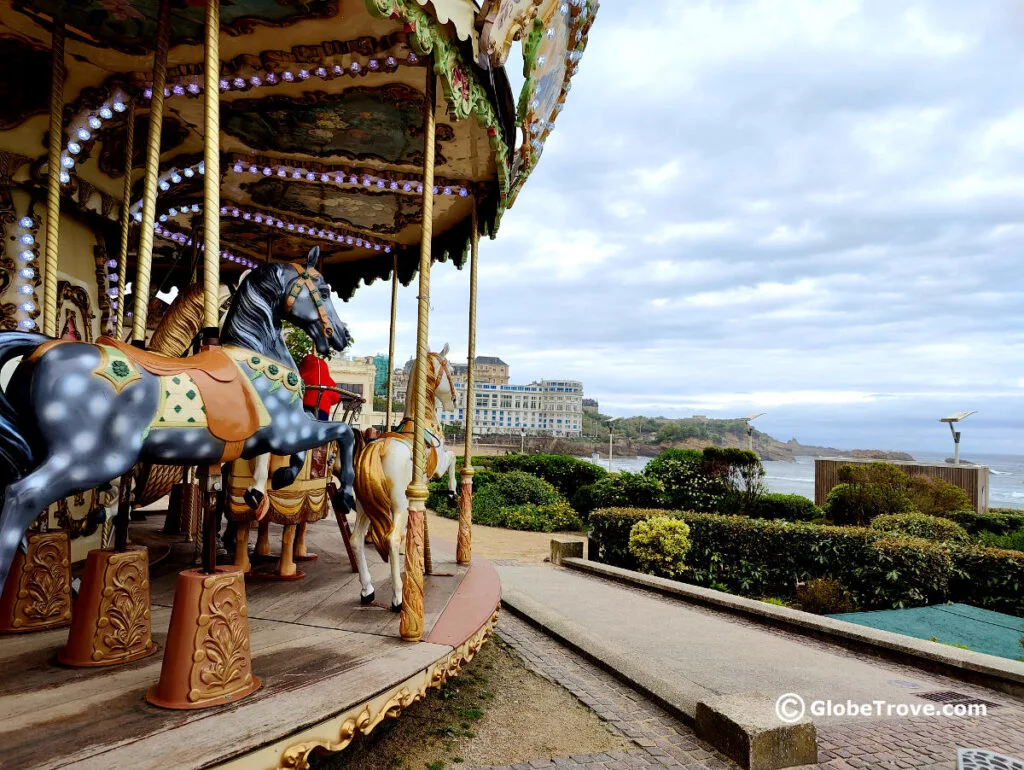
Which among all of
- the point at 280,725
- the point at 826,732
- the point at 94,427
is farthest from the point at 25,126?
the point at 826,732

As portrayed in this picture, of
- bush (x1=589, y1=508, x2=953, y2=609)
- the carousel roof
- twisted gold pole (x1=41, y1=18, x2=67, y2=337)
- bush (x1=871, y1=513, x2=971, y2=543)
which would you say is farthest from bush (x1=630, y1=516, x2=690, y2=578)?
twisted gold pole (x1=41, y1=18, x2=67, y2=337)

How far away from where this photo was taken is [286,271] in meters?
3.65

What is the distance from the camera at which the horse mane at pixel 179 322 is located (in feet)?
18.0

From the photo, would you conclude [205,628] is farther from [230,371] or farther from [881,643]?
[881,643]

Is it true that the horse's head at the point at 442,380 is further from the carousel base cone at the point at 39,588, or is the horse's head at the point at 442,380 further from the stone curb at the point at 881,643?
the stone curb at the point at 881,643

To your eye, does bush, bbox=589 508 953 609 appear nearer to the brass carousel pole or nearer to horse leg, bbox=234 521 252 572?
horse leg, bbox=234 521 252 572

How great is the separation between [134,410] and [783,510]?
583 inches

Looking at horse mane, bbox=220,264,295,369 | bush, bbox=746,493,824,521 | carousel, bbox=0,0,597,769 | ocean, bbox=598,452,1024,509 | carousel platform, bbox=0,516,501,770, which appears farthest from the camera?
ocean, bbox=598,452,1024,509

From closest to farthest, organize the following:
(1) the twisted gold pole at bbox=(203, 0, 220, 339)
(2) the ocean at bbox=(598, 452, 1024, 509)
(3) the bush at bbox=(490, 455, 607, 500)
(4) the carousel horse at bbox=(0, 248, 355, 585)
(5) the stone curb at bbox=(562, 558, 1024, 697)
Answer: (4) the carousel horse at bbox=(0, 248, 355, 585), (1) the twisted gold pole at bbox=(203, 0, 220, 339), (5) the stone curb at bbox=(562, 558, 1024, 697), (3) the bush at bbox=(490, 455, 607, 500), (2) the ocean at bbox=(598, 452, 1024, 509)

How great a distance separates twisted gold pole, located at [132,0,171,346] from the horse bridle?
2.46ft

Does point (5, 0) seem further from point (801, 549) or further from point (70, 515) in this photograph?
point (801, 549)

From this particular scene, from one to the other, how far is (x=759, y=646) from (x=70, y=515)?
22.9 feet

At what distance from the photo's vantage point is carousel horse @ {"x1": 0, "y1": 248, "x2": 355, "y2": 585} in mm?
2424

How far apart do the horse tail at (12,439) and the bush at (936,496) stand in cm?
1580
